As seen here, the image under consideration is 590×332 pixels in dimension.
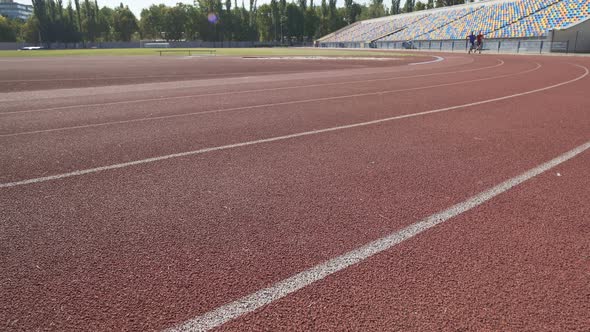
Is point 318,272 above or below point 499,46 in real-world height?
below

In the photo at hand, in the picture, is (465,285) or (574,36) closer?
(465,285)

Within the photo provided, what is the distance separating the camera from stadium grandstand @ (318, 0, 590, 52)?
123 feet

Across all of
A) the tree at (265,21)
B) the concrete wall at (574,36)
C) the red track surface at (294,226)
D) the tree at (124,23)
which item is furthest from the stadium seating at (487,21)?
the tree at (124,23)

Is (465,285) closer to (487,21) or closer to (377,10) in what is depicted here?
(487,21)

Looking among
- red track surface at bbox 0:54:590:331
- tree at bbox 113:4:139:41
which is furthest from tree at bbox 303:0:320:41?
red track surface at bbox 0:54:590:331

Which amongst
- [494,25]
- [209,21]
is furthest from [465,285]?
[209,21]

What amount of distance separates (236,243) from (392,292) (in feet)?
3.96

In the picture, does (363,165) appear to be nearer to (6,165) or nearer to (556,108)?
(6,165)

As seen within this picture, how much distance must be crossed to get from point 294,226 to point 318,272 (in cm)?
70

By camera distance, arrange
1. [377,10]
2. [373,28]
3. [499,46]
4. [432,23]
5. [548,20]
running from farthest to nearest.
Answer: [377,10], [373,28], [432,23], [499,46], [548,20]

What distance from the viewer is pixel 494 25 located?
48438mm

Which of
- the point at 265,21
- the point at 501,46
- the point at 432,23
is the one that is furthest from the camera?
the point at 265,21

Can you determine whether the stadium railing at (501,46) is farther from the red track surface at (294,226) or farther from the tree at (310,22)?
the tree at (310,22)

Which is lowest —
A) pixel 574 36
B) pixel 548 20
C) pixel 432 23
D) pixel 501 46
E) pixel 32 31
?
pixel 501 46
